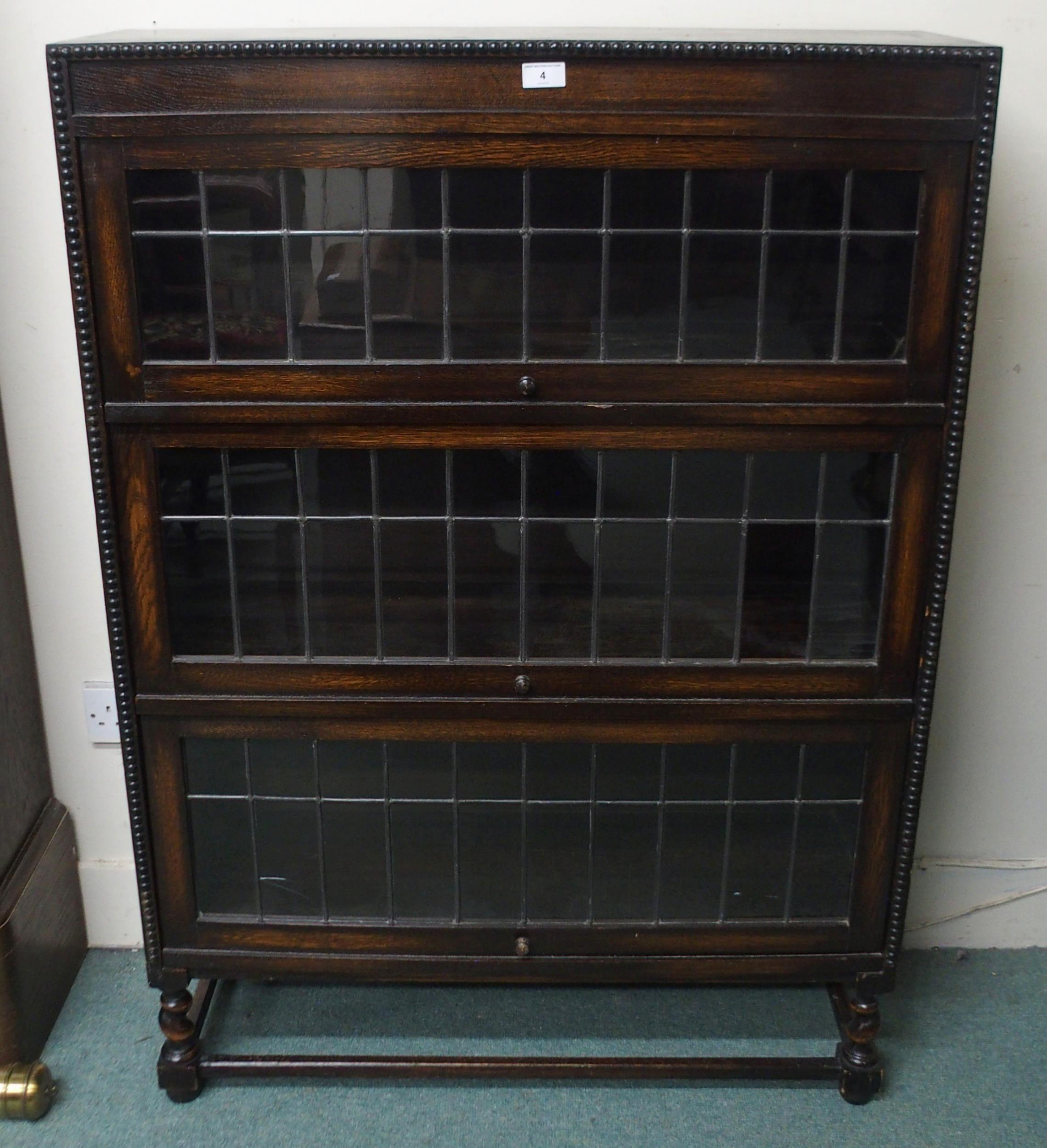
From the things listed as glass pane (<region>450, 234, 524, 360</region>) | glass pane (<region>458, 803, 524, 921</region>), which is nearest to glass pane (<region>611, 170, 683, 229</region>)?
glass pane (<region>450, 234, 524, 360</region>)

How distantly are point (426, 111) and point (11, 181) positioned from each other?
0.69m

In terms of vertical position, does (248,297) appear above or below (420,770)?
above

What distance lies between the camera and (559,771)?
56.9 inches

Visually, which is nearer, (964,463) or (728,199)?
(728,199)

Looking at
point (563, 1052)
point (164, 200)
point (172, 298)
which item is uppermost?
point (164, 200)

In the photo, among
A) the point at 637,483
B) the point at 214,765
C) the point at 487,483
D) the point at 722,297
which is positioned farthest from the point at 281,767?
the point at 722,297

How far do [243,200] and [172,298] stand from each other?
0.13m

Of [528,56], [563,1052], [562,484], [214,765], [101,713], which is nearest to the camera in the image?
[528,56]

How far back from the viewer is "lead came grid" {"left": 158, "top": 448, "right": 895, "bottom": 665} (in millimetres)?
1319

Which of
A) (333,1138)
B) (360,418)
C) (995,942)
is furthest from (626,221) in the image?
(995,942)

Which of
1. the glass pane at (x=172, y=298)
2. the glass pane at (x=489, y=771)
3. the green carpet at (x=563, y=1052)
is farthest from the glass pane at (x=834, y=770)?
the glass pane at (x=172, y=298)

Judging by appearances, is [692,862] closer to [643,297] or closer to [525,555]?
[525,555]

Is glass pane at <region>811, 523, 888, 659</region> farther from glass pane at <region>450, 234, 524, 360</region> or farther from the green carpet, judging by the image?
the green carpet

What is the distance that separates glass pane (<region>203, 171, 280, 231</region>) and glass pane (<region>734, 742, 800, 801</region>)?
2.69ft
